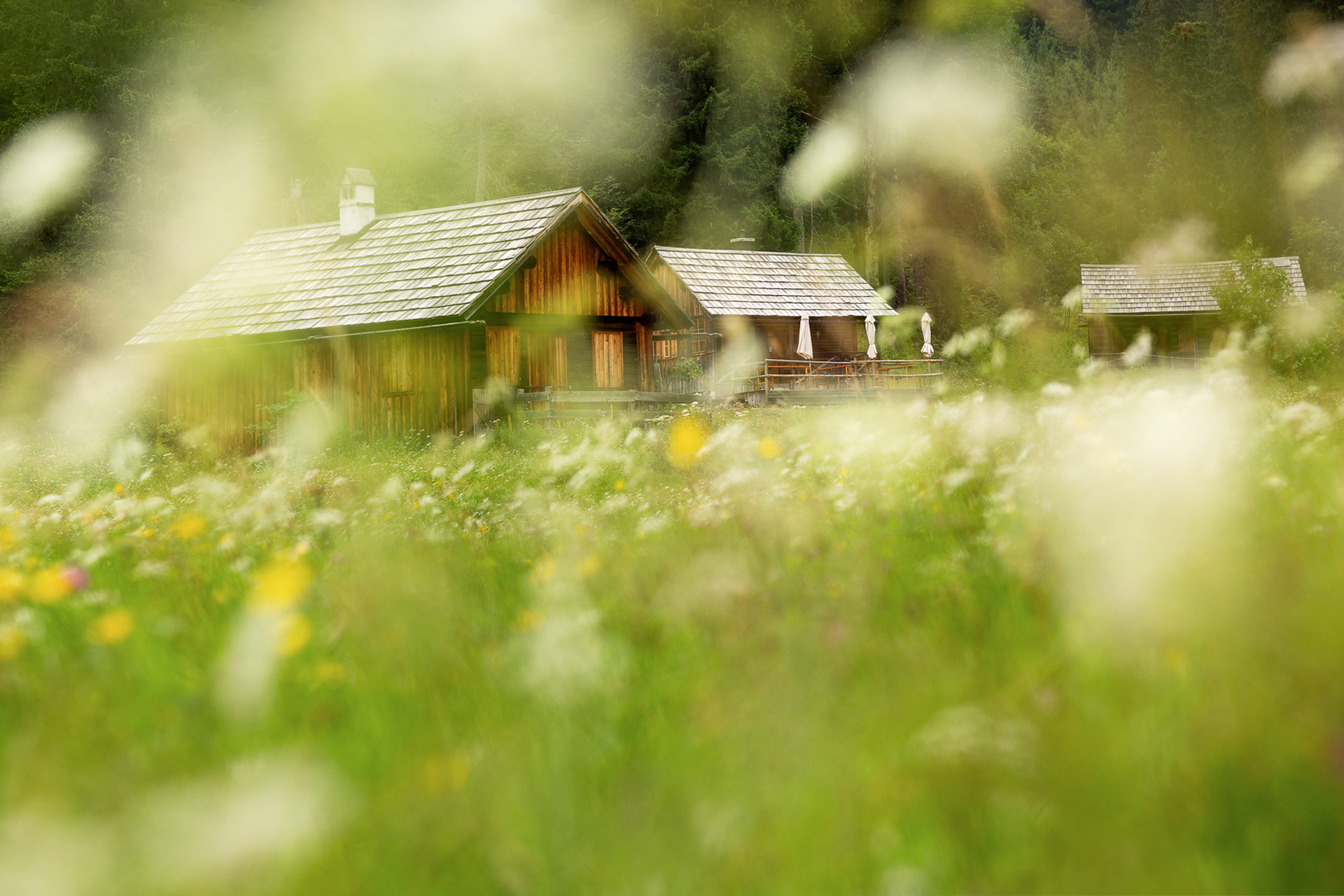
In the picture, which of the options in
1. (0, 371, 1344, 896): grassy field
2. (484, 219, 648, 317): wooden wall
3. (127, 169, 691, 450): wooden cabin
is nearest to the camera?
Result: (0, 371, 1344, 896): grassy field

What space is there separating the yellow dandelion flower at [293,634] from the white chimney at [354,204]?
23.0 m

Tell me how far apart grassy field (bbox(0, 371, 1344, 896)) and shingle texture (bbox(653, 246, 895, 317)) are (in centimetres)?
2945

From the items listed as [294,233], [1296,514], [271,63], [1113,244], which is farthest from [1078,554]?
[1113,244]

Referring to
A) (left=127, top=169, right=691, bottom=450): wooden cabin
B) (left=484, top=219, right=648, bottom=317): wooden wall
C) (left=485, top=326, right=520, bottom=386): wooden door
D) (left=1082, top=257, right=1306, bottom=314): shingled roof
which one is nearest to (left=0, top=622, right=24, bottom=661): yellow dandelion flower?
(left=127, top=169, right=691, bottom=450): wooden cabin

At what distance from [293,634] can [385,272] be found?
66.1 feet

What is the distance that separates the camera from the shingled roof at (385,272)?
19.9 m

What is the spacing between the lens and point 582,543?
4.25 metres

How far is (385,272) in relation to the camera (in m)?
21.6

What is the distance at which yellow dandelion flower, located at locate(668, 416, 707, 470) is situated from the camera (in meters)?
6.98

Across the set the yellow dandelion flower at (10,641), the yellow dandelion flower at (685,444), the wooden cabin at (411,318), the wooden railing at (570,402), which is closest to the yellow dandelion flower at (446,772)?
the yellow dandelion flower at (10,641)

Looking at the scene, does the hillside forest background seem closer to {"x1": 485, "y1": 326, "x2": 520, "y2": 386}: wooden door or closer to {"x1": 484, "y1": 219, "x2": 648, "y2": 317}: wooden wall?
{"x1": 484, "y1": 219, "x2": 648, "y2": 317}: wooden wall

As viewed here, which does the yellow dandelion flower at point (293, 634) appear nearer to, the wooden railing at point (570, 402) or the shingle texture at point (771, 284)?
the wooden railing at point (570, 402)

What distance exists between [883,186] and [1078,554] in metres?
45.1

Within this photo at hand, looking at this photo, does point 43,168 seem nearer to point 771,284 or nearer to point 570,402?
point 771,284
